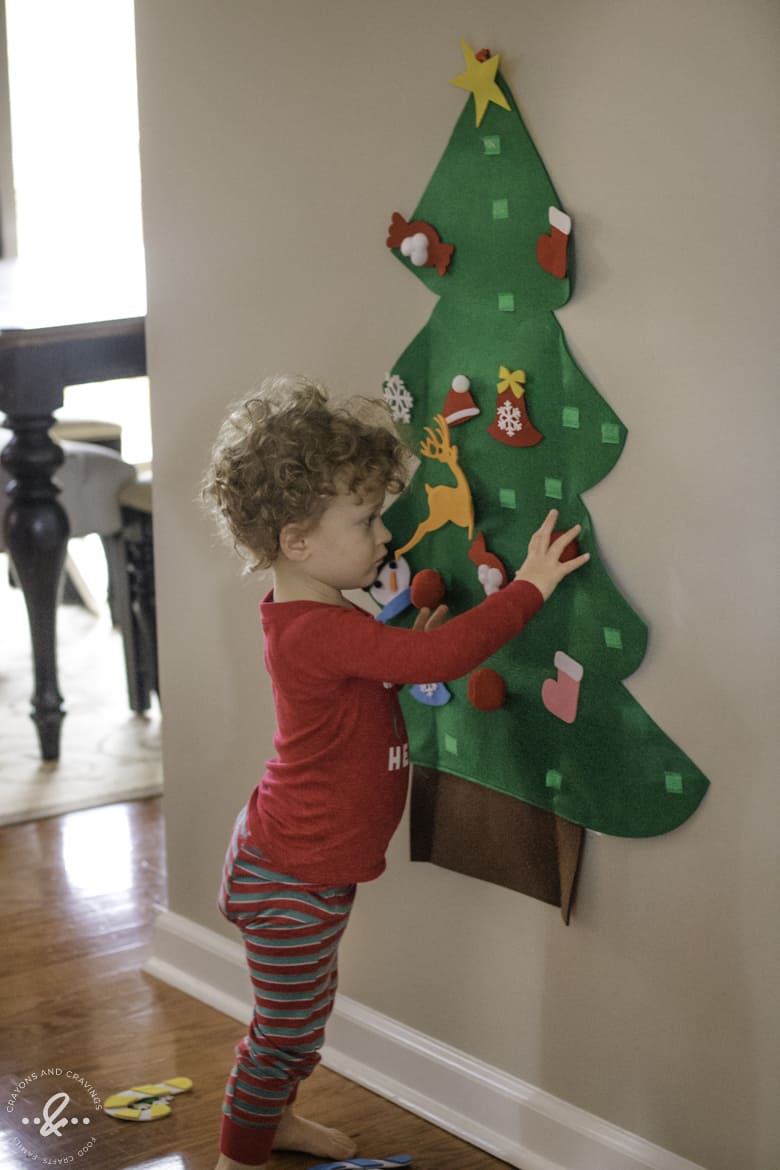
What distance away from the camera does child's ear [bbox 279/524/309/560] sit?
1.54m

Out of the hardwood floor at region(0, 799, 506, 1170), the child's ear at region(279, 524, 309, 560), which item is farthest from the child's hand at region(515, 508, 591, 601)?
the hardwood floor at region(0, 799, 506, 1170)

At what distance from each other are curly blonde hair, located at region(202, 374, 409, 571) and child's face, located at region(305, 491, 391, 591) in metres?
0.01

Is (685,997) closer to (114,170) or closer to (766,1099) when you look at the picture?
(766,1099)

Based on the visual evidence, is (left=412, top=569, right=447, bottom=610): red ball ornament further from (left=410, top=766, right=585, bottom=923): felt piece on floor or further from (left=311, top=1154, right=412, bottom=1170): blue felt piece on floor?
(left=311, top=1154, right=412, bottom=1170): blue felt piece on floor

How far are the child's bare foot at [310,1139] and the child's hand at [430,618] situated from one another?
24.4 inches

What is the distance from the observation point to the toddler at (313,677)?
1510 millimetres

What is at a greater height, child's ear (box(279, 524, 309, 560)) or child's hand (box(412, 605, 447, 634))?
child's ear (box(279, 524, 309, 560))

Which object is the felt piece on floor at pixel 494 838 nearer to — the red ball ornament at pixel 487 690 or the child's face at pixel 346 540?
the red ball ornament at pixel 487 690

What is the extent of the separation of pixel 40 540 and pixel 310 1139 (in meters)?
1.60

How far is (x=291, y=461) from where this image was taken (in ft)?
4.94

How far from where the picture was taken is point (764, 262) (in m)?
1.34

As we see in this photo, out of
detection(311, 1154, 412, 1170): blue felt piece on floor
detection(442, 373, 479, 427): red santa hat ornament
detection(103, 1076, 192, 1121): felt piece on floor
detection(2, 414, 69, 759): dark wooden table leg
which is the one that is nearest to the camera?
detection(442, 373, 479, 427): red santa hat ornament

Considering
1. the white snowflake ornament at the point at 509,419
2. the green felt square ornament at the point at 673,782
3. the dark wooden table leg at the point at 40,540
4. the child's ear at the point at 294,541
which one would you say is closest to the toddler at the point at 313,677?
the child's ear at the point at 294,541

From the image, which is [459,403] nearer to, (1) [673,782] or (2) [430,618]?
(2) [430,618]
